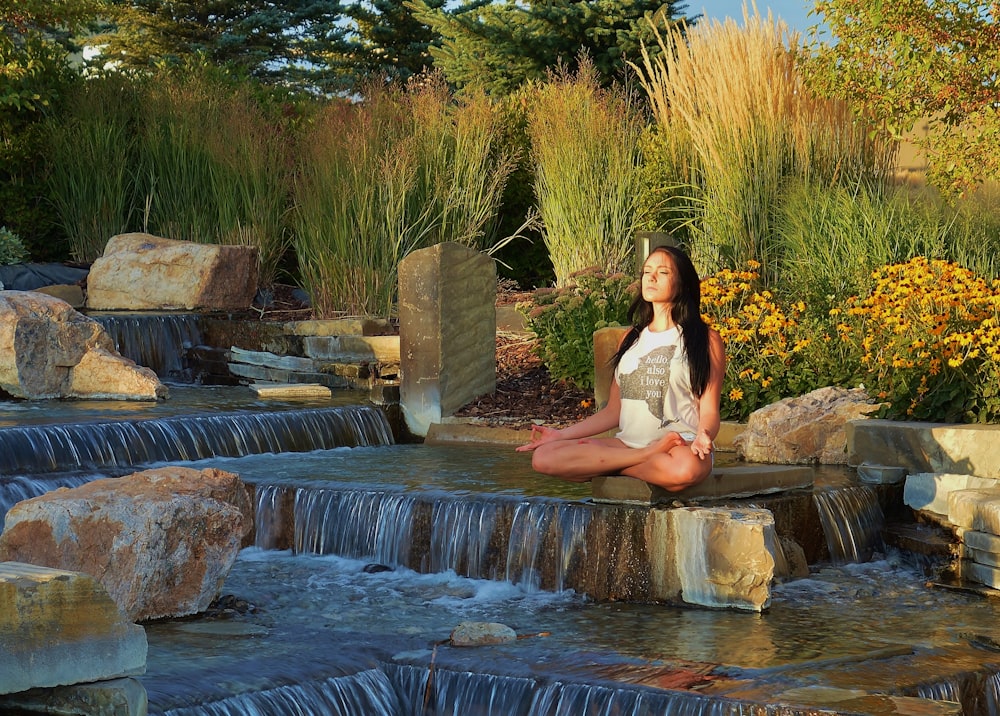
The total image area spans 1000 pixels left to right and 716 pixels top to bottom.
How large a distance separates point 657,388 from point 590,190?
6.02 metres

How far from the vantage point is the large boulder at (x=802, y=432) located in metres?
7.86

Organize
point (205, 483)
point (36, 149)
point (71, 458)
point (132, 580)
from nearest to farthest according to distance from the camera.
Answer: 1. point (132, 580)
2. point (205, 483)
3. point (71, 458)
4. point (36, 149)

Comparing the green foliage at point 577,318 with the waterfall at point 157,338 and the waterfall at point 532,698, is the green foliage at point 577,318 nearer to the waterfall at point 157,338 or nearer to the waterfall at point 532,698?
the waterfall at point 157,338

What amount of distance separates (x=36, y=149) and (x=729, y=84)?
292 inches

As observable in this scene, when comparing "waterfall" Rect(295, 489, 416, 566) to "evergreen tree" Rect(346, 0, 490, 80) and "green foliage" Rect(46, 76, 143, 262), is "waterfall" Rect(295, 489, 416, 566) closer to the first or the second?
"green foliage" Rect(46, 76, 143, 262)

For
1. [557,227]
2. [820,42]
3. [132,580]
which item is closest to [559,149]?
[557,227]

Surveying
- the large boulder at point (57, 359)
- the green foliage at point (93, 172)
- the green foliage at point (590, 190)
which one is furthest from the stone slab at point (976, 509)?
the green foliage at point (93, 172)

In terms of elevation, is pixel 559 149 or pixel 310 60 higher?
pixel 310 60

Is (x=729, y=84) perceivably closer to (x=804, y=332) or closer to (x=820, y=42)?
→ (x=820, y=42)

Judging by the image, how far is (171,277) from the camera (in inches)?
477

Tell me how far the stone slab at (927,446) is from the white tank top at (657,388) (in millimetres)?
2005

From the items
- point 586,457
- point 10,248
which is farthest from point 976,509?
point 10,248

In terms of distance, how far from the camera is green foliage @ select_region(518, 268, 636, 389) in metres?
9.45

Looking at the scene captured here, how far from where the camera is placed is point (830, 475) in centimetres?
742
